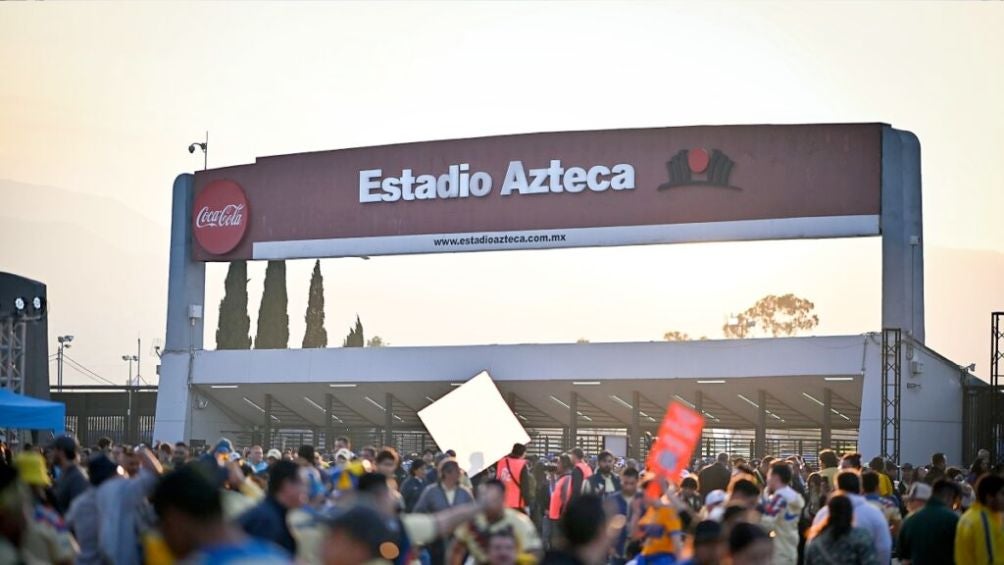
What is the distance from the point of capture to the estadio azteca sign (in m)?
35.3

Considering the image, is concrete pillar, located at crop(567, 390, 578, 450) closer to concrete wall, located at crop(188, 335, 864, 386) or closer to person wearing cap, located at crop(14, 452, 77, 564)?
concrete wall, located at crop(188, 335, 864, 386)

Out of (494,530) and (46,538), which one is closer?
(46,538)

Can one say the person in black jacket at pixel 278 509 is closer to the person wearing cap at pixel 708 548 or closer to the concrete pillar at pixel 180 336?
the person wearing cap at pixel 708 548

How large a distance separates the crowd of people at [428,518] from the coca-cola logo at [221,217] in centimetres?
2327

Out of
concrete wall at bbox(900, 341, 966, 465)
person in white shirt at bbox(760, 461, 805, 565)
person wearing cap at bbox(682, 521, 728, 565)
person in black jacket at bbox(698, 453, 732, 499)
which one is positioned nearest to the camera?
person wearing cap at bbox(682, 521, 728, 565)

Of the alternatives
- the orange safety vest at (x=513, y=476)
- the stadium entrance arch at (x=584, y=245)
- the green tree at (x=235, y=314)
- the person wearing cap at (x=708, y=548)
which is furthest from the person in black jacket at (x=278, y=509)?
the green tree at (x=235, y=314)

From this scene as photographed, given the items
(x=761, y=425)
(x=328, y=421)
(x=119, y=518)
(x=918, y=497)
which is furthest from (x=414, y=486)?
(x=328, y=421)

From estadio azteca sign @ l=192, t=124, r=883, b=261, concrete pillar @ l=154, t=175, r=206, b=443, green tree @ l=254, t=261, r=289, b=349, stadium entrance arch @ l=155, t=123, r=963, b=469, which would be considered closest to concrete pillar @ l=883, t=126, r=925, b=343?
stadium entrance arch @ l=155, t=123, r=963, b=469

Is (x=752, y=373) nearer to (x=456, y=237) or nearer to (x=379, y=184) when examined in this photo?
(x=456, y=237)

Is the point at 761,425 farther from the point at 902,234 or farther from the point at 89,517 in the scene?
the point at 89,517

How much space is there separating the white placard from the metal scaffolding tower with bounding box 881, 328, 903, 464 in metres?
14.6

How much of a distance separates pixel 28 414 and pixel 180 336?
50.2 feet

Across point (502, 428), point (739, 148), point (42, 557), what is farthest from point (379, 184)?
point (42, 557)

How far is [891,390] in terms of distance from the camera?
3269 centimetres
